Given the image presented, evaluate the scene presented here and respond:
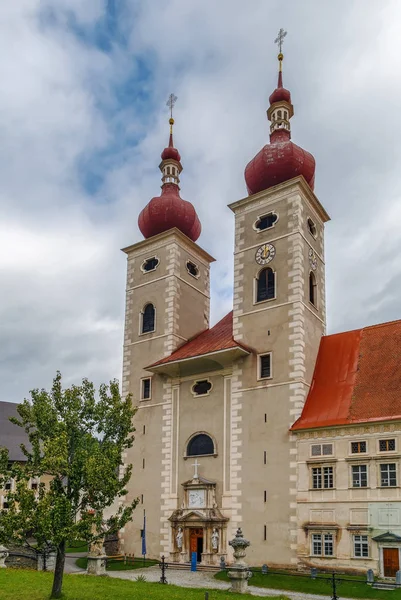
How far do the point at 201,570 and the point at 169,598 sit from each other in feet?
35.1

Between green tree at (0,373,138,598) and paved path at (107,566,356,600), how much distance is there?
247 inches

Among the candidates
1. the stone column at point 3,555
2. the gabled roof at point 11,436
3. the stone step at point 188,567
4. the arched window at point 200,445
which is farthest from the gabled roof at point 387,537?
the gabled roof at point 11,436

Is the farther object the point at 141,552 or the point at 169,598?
the point at 141,552

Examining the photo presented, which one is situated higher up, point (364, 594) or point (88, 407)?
point (88, 407)

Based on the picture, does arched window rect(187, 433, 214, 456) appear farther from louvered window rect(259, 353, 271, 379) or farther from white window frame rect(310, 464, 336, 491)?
white window frame rect(310, 464, 336, 491)

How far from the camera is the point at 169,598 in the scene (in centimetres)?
1725

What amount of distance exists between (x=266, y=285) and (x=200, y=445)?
30.1 ft

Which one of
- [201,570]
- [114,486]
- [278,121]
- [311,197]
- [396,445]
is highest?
[278,121]

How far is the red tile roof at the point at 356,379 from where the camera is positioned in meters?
25.7

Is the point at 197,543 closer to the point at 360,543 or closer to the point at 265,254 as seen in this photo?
the point at 360,543

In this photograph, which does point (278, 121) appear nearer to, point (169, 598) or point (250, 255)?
point (250, 255)

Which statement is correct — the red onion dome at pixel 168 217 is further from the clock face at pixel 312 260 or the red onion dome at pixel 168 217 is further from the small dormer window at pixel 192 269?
the clock face at pixel 312 260

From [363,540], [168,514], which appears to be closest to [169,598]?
[363,540]

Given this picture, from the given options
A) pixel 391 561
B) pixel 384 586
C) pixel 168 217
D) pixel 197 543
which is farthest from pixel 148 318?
pixel 384 586
